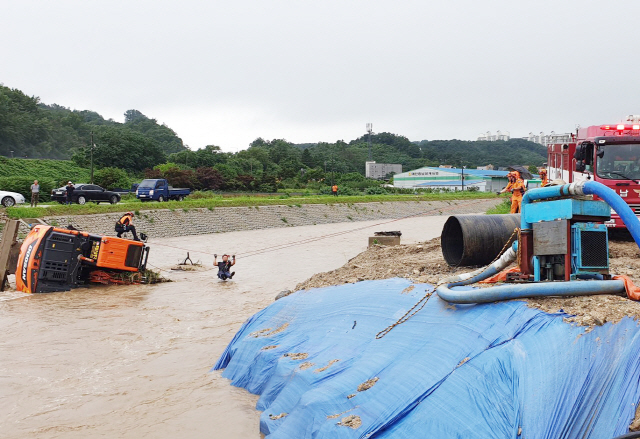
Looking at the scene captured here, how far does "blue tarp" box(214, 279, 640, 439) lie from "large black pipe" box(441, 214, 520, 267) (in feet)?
4.83

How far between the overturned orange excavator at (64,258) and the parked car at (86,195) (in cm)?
1860

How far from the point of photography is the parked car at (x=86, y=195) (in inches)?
1262

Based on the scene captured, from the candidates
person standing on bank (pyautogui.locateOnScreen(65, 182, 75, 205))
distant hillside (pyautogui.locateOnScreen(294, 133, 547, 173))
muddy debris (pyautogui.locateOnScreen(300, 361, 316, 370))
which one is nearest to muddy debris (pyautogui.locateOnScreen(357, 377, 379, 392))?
muddy debris (pyautogui.locateOnScreen(300, 361, 316, 370))

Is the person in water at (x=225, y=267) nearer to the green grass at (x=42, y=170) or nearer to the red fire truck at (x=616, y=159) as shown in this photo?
the red fire truck at (x=616, y=159)

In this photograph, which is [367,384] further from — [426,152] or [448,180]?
[426,152]

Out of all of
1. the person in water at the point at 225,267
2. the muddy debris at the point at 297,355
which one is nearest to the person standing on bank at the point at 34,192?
the person in water at the point at 225,267

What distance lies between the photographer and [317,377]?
554 cm

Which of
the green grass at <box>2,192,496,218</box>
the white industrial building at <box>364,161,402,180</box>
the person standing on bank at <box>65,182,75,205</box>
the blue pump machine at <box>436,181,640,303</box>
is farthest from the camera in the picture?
the white industrial building at <box>364,161,402,180</box>

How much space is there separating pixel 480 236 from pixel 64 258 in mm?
10362

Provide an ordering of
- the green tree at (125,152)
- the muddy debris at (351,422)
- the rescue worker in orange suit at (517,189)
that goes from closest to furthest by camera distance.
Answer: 1. the muddy debris at (351,422)
2. the rescue worker in orange suit at (517,189)
3. the green tree at (125,152)

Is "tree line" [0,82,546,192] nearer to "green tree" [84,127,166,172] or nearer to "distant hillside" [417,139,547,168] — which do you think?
"green tree" [84,127,166,172]

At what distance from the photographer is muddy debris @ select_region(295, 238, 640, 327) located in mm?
4312

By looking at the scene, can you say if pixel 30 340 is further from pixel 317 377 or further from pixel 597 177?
pixel 597 177

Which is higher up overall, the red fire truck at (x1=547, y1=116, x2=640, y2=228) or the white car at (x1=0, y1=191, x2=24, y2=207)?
the red fire truck at (x1=547, y1=116, x2=640, y2=228)
